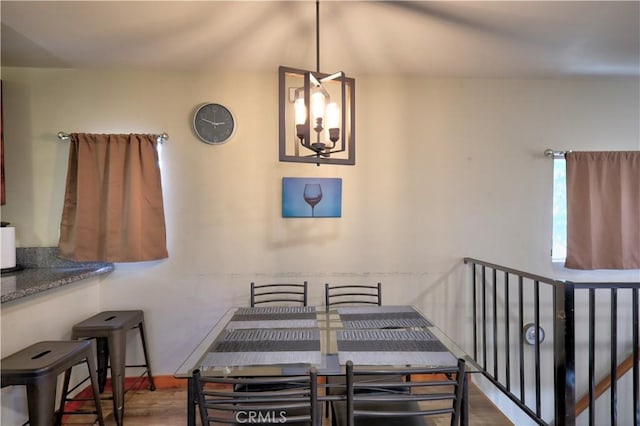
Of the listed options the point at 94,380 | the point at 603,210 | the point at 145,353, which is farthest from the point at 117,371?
the point at 603,210

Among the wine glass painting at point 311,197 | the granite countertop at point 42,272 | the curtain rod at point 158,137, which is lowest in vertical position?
the granite countertop at point 42,272

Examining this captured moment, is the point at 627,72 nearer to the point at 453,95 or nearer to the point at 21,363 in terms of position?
the point at 453,95

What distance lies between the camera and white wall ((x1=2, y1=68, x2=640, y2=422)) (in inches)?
105

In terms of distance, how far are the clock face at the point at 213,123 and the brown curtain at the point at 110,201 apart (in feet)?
1.26

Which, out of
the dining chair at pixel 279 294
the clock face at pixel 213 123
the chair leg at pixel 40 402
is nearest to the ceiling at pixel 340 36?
the clock face at pixel 213 123

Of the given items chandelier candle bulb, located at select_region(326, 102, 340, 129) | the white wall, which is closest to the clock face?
the white wall

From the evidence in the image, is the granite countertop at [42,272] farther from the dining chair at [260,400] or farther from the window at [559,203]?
the window at [559,203]

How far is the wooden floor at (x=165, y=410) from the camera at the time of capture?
2186 mm

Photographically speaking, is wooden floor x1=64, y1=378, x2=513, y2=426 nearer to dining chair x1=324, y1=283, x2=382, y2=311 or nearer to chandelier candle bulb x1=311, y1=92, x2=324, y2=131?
dining chair x1=324, y1=283, x2=382, y2=311

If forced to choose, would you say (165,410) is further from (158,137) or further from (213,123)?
(213,123)

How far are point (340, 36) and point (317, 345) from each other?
1888mm

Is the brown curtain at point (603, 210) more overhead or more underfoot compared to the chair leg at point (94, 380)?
more overhead

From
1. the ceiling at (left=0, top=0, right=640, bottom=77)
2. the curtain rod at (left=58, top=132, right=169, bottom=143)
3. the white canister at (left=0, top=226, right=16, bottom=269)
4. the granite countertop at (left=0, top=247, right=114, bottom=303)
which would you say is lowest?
the granite countertop at (left=0, top=247, right=114, bottom=303)

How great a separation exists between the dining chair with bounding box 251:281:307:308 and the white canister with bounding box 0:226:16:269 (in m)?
1.71
